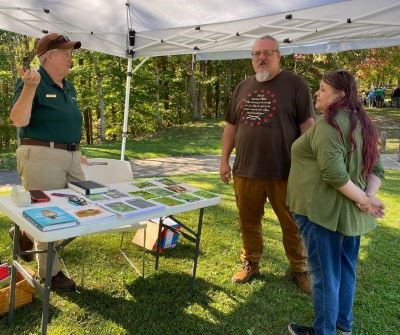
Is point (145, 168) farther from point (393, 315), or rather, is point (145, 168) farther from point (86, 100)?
point (86, 100)

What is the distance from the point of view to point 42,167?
2945 mm

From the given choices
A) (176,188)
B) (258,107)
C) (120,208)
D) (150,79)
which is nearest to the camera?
(120,208)

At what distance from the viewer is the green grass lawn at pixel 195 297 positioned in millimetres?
2785

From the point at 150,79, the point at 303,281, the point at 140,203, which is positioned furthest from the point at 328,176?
the point at 150,79

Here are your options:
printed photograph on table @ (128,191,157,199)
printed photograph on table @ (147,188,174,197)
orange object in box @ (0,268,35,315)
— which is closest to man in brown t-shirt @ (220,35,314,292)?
printed photograph on table @ (147,188,174,197)

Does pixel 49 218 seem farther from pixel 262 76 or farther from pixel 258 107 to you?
pixel 262 76

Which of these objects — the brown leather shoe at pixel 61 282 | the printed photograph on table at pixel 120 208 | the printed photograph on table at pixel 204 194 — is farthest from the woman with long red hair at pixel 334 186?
the brown leather shoe at pixel 61 282

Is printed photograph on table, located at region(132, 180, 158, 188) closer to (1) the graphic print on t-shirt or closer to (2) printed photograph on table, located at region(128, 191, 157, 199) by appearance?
(2) printed photograph on table, located at region(128, 191, 157, 199)

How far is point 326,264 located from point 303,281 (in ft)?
3.79

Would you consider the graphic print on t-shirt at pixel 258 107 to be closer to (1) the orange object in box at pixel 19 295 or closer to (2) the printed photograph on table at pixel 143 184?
(2) the printed photograph on table at pixel 143 184

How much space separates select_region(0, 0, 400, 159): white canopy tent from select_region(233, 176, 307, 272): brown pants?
174cm

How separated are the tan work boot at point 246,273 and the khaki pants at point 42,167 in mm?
1603

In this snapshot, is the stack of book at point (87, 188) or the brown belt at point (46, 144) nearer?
the stack of book at point (87, 188)

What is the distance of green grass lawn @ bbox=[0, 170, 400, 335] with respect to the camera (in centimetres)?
279
